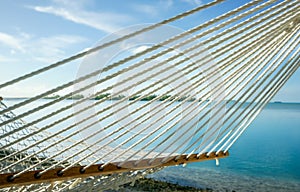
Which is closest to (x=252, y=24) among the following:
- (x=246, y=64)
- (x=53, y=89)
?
(x=246, y=64)

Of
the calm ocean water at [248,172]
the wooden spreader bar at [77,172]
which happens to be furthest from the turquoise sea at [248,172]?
the wooden spreader bar at [77,172]

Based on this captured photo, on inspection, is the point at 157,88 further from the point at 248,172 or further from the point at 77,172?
the point at 248,172

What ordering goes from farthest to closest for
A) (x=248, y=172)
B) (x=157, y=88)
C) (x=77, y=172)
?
(x=248, y=172)
(x=157, y=88)
(x=77, y=172)

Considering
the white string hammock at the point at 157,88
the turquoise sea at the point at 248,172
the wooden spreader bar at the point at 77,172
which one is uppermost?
the white string hammock at the point at 157,88

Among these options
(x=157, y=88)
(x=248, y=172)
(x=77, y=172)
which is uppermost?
(x=157, y=88)

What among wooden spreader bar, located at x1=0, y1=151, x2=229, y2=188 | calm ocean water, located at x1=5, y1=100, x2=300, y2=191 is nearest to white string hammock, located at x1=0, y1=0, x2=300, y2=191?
wooden spreader bar, located at x1=0, y1=151, x2=229, y2=188

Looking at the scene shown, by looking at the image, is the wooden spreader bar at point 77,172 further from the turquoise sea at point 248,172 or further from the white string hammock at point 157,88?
the turquoise sea at point 248,172

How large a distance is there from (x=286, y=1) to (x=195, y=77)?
1.93ft

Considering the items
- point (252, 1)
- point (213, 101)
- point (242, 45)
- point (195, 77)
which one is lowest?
point (213, 101)

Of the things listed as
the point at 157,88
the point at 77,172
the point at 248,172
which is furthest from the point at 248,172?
the point at 77,172

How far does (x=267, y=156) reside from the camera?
14930 mm

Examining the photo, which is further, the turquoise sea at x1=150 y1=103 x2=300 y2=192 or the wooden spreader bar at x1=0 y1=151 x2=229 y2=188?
the turquoise sea at x1=150 y1=103 x2=300 y2=192

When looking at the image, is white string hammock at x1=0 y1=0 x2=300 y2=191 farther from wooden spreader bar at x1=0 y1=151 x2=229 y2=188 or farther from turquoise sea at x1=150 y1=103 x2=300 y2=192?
turquoise sea at x1=150 y1=103 x2=300 y2=192

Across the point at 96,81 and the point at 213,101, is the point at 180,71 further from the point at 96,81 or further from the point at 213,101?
the point at 96,81
